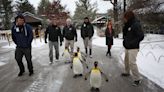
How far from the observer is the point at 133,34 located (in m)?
9.69

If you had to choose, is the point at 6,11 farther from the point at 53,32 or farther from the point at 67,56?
the point at 67,56

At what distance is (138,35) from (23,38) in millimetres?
4231

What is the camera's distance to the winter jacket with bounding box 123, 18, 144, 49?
31.4 ft

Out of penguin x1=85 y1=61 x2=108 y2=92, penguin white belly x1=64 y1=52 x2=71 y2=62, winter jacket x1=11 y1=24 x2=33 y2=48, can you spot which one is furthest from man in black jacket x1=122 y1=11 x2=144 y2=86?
penguin white belly x1=64 y1=52 x2=71 y2=62

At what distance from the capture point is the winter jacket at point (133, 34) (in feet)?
31.4

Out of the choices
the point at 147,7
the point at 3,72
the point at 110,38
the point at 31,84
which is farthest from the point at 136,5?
the point at 31,84

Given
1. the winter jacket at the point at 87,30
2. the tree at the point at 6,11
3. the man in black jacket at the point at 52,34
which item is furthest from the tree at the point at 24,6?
the man in black jacket at the point at 52,34

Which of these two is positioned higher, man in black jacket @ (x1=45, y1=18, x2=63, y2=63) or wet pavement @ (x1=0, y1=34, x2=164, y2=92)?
man in black jacket @ (x1=45, y1=18, x2=63, y2=63)

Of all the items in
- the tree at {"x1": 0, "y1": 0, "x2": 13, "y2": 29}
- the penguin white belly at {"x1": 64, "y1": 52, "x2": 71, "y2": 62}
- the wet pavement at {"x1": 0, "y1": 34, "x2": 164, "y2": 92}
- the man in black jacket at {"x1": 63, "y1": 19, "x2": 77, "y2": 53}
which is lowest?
the wet pavement at {"x1": 0, "y1": 34, "x2": 164, "y2": 92}

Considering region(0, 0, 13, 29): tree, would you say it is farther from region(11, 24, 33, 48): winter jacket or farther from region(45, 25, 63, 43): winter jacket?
region(11, 24, 33, 48): winter jacket

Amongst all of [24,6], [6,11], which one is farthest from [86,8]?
[6,11]

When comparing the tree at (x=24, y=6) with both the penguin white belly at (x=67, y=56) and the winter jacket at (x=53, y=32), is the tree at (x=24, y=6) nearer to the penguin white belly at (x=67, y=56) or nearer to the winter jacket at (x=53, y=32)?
the winter jacket at (x=53, y=32)

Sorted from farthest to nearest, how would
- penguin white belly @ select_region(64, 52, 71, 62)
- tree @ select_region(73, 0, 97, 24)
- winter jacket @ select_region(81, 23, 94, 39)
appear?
tree @ select_region(73, 0, 97, 24)
winter jacket @ select_region(81, 23, 94, 39)
penguin white belly @ select_region(64, 52, 71, 62)

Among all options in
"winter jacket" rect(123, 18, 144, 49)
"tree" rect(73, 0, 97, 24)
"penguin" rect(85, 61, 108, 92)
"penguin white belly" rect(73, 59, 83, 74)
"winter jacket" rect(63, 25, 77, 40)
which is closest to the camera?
"penguin" rect(85, 61, 108, 92)
